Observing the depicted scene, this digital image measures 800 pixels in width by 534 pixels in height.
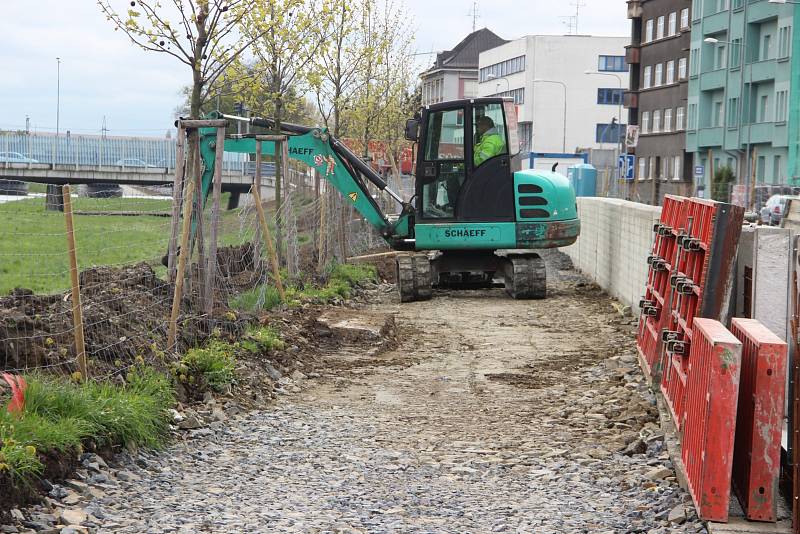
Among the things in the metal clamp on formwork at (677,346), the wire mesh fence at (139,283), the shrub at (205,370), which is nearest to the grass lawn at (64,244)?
the wire mesh fence at (139,283)

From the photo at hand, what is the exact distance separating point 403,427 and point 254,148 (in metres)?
8.85

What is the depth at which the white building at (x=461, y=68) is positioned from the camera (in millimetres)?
125938

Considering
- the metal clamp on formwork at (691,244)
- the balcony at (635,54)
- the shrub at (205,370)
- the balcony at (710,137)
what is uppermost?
the balcony at (635,54)

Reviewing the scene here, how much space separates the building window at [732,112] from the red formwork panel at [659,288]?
50.9 metres

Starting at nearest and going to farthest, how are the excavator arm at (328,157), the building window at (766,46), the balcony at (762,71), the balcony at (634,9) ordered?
the excavator arm at (328,157) < the balcony at (762,71) < the building window at (766,46) < the balcony at (634,9)

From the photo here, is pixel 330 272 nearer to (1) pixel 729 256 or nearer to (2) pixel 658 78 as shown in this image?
(1) pixel 729 256

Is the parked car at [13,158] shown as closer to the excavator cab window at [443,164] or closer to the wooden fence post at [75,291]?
the excavator cab window at [443,164]

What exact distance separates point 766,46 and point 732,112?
4641mm

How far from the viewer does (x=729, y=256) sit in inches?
341

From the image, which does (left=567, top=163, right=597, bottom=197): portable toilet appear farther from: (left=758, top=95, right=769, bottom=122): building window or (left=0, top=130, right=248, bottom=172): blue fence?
(left=0, top=130, right=248, bottom=172): blue fence

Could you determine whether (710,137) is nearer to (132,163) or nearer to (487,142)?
(132,163)

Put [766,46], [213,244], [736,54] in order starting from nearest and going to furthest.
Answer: [213,244], [766,46], [736,54]

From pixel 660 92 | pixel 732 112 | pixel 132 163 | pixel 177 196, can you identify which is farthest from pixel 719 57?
pixel 177 196

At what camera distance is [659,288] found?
38.0ft
